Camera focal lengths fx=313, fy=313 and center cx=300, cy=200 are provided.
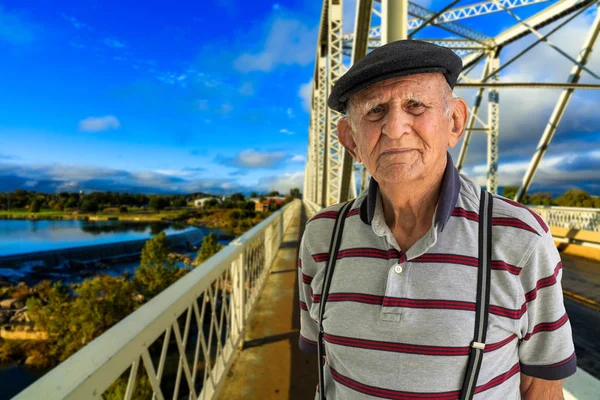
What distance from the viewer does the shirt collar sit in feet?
2.74

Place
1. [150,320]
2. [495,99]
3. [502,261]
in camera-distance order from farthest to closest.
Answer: [495,99], [150,320], [502,261]

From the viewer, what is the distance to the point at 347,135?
1104 millimetres

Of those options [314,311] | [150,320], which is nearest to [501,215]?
[314,311]

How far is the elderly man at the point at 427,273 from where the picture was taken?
0.78 metres

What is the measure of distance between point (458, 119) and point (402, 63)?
303 mm

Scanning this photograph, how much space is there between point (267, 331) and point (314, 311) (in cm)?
228

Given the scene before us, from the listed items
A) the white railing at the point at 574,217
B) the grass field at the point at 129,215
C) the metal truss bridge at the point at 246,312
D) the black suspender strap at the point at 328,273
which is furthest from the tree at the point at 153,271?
the black suspender strap at the point at 328,273

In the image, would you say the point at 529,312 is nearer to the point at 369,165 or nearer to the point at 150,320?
the point at 369,165

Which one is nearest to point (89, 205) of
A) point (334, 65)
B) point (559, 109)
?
point (334, 65)

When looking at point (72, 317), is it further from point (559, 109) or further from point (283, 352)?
point (559, 109)

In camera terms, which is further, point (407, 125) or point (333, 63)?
point (333, 63)

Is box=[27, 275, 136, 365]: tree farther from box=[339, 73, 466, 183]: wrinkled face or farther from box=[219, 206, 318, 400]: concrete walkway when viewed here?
box=[339, 73, 466, 183]: wrinkled face

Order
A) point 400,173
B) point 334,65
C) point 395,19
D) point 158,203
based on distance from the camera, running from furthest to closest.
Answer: point 158,203 < point 334,65 < point 395,19 < point 400,173

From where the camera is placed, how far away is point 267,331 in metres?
3.07
